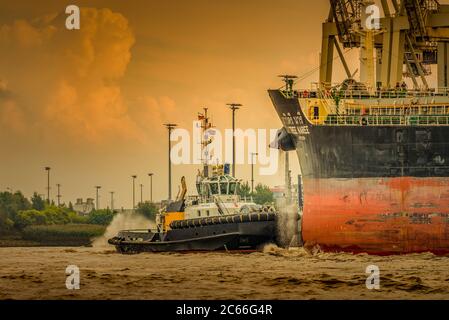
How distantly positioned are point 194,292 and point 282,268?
284 inches

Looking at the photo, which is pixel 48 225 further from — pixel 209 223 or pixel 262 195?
pixel 209 223

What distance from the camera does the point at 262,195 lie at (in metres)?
115

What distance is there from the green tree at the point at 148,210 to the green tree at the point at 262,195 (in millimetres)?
8859

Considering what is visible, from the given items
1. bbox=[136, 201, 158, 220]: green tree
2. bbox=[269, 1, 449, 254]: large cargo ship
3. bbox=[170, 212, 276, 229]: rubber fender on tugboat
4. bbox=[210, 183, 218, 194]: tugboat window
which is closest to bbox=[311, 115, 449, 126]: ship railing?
bbox=[269, 1, 449, 254]: large cargo ship

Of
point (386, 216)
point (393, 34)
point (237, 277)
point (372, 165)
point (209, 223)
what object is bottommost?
point (237, 277)

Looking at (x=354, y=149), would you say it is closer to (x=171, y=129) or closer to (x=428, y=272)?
(x=428, y=272)

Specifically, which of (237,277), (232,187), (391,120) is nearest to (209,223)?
(232,187)

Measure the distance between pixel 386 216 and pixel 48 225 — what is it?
6008 centimetres

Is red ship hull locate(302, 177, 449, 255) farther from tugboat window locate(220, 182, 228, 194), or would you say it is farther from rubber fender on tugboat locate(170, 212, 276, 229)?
tugboat window locate(220, 182, 228, 194)

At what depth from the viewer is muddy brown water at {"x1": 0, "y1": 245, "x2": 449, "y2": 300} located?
1582 inches

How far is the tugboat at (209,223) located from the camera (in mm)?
53281

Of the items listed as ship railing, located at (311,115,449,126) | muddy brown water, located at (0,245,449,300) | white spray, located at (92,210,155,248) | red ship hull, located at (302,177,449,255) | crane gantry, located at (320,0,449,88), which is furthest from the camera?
white spray, located at (92,210,155,248)

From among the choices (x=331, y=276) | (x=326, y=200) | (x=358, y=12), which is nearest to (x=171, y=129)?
(x=358, y=12)

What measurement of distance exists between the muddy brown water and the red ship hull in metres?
0.52
